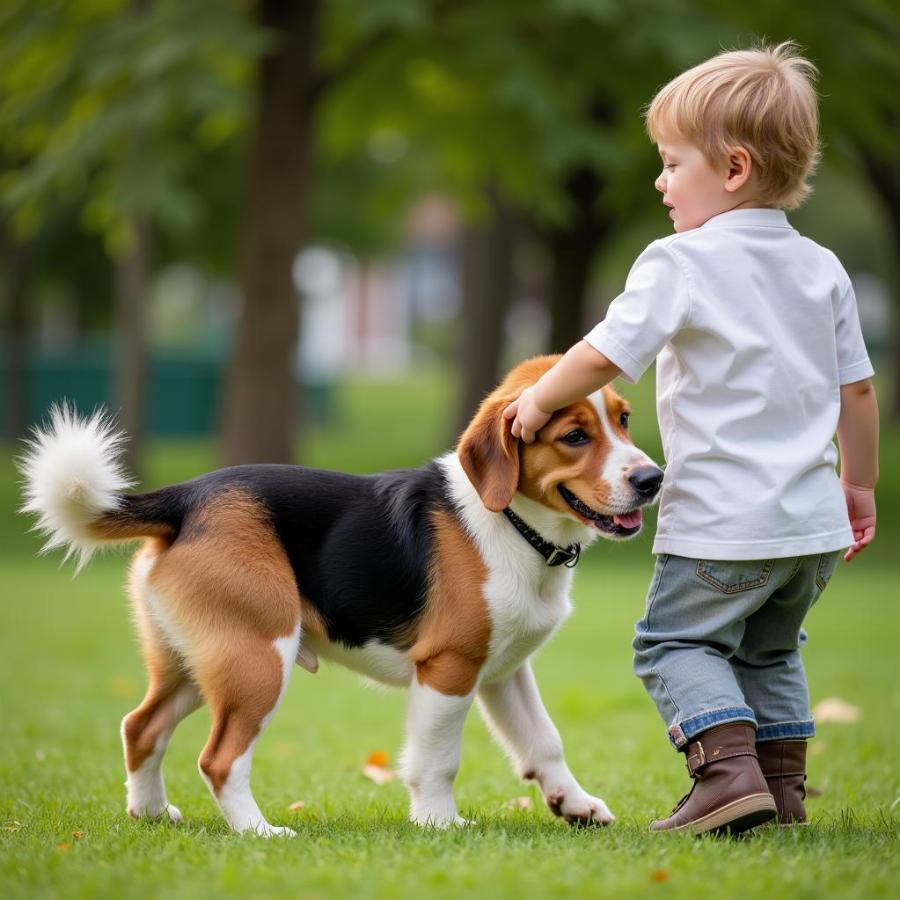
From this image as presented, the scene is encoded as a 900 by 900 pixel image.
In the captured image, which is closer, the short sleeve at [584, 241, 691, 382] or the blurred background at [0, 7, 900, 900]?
the blurred background at [0, 7, 900, 900]

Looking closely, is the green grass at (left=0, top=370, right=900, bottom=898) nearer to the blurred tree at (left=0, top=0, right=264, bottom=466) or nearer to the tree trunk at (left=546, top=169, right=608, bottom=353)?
the blurred tree at (left=0, top=0, right=264, bottom=466)

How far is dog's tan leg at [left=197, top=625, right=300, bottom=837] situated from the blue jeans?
120cm

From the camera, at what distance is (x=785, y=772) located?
4.66 m

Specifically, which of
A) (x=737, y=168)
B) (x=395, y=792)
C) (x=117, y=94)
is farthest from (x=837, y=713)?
(x=117, y=94)

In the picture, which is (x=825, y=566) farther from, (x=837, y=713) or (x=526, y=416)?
(x=837, y=713)

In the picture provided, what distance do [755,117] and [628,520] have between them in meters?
1.31

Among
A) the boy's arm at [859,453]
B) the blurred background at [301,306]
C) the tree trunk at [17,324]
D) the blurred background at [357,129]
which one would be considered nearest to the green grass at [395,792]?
the blurred background at [301,306]

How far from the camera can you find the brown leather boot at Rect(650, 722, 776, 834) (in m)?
4.24

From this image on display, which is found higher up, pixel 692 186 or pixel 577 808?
pixel 692 186

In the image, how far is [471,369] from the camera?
2342 centimetres

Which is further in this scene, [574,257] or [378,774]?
[574,257]

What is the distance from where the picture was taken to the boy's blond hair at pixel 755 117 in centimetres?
432

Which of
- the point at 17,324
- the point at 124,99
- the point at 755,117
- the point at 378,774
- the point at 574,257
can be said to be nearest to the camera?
the point at 755,117

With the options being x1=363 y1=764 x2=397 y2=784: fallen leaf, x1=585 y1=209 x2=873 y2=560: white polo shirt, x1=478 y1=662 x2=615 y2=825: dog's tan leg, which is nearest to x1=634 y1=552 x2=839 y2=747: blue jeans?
x1=585 y1=209 x2=873 y2=560: white polo shirt
